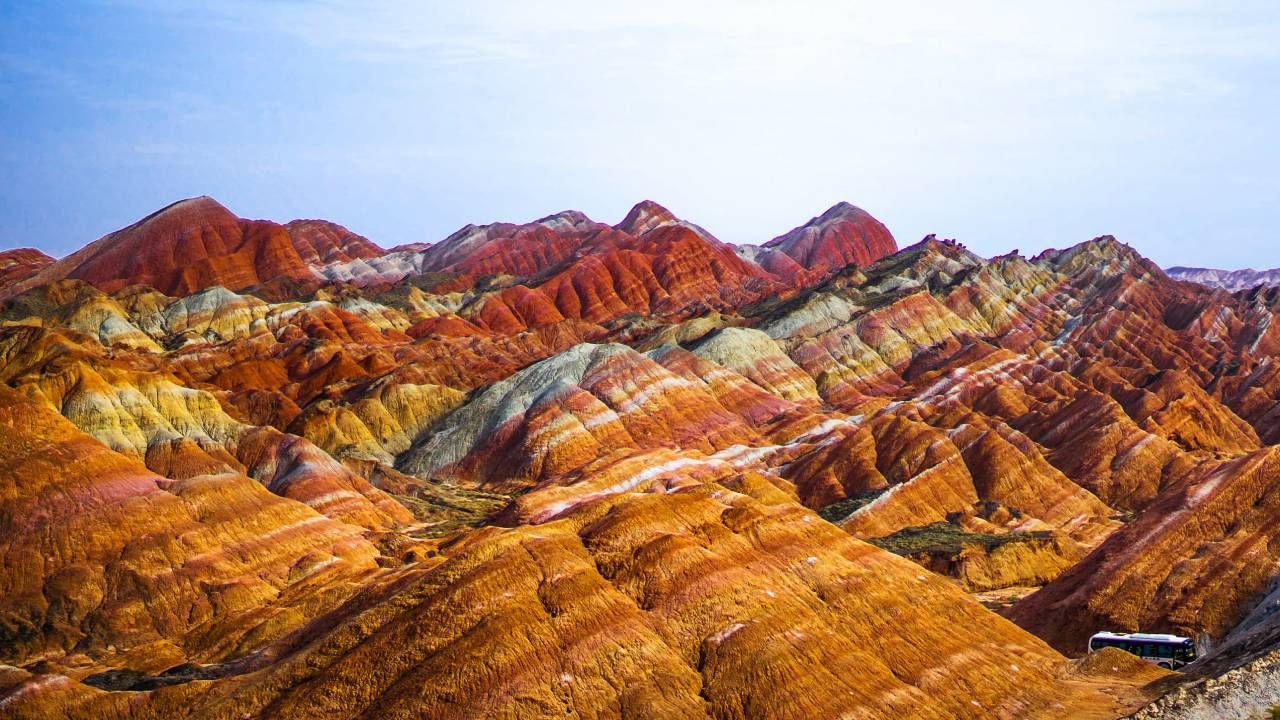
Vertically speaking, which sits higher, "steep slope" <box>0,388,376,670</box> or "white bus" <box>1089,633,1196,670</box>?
"steep slope" <box>0,388,376,670</box>

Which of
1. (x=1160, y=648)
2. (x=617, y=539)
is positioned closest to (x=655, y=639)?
(x=617, y=539)

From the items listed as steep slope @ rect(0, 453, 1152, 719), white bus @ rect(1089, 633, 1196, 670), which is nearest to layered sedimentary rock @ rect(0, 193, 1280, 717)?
steep slope @ rect(0, 453, 1152, 719)

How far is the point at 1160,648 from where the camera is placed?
221ft

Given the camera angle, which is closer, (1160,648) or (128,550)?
(1160,648)

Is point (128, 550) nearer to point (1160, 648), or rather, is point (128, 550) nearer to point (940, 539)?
point (940, 539)

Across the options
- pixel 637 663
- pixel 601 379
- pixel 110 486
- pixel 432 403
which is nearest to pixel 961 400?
pixel 601 379

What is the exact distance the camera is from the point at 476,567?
180 feet

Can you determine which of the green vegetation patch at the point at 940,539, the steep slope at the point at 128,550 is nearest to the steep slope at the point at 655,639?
the steep slope at the point at 128,550

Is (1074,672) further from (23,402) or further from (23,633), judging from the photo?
(23,402)

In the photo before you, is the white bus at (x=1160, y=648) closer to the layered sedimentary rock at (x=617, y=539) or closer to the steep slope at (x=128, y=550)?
the layered sedimentary rock at (x=617, y=539)

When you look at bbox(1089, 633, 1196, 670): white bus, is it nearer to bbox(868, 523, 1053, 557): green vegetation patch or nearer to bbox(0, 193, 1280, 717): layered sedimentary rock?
bbox(0, 193, 1280, 717): layered sedimentary rock

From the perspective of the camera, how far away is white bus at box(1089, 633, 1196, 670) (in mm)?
67062

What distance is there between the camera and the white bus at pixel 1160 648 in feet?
220

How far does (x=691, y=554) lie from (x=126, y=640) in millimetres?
49906
